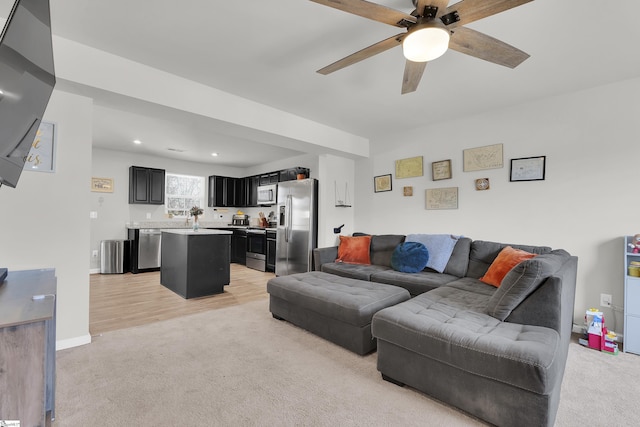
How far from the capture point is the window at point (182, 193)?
6.61m

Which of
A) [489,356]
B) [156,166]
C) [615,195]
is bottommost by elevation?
[489,356]

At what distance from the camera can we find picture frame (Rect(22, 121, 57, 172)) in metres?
2.31

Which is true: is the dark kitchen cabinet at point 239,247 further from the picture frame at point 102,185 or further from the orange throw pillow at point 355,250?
the orange throw pillow at point 355,250

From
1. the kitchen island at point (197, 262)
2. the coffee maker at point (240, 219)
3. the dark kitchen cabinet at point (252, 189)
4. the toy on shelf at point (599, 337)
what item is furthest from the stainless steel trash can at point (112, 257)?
the toy on shelf at point (599, 337)

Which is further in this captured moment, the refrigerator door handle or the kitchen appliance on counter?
the kitchen appliance on counter

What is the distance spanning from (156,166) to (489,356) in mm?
6777

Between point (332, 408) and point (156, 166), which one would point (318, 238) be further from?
point (156, 166)

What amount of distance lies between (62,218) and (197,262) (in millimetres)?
1739

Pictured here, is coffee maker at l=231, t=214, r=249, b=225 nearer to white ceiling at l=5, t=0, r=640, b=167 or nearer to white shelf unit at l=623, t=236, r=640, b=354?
white ceiling at l=5, t=0, r=640, b=167

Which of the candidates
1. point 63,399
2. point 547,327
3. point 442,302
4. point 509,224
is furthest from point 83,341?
point 509,224

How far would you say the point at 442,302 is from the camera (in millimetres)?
2305

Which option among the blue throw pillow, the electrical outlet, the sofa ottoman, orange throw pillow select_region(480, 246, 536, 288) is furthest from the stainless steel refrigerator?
the electrical outlet

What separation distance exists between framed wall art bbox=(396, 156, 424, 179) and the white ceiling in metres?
0.73

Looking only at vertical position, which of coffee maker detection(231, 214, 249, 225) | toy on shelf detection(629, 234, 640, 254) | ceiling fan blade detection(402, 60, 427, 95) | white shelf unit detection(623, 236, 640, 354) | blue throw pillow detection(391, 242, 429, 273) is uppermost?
ceiling fan blade detection(402, 60, 427, 95)
